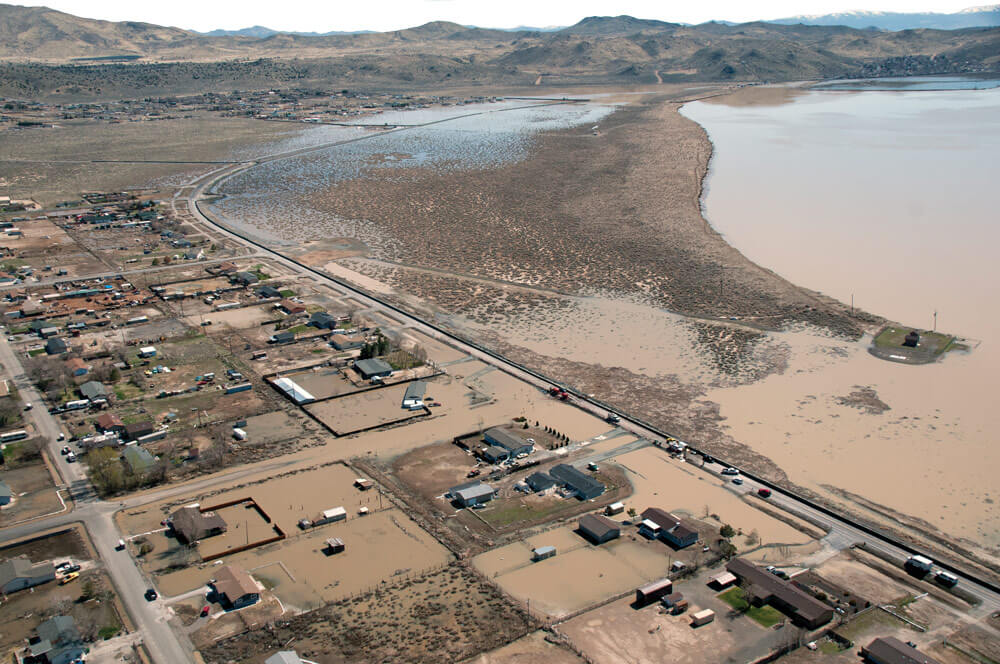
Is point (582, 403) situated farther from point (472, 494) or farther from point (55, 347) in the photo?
point (55, 347)

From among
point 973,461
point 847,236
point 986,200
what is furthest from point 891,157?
point 973,461

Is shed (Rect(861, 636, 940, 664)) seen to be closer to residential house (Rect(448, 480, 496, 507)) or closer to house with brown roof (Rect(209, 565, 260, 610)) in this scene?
residential house (Rect(448, 480, 496, 507))

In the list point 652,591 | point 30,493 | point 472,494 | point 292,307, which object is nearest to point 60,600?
point 30,493

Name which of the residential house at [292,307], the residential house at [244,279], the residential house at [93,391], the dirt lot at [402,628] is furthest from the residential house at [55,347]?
the dirt lot at [402,628]

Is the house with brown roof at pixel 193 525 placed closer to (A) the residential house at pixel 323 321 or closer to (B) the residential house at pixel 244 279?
(A) the residential house at pixel 323 321

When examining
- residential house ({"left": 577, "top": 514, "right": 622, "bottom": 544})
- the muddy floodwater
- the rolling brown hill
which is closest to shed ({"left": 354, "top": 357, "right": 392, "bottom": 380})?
residential house ({"left": 577, "top": 514, "right": 622, "bottom": 544})
